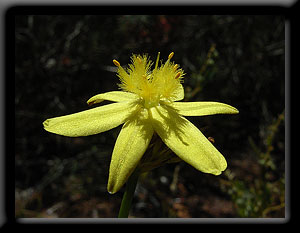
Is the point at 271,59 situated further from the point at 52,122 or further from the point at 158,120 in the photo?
the point at 52,122

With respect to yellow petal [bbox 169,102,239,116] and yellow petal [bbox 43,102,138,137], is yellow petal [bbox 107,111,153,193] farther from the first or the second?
yellow petal [bbox 169,102,239,116]

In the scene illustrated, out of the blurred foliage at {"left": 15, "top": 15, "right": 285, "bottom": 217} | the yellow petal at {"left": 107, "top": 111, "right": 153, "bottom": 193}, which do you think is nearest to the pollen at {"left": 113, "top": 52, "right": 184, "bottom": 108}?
the yellow petal at {"left": 107, "top": 111, "right": 153, "bottom": 193}

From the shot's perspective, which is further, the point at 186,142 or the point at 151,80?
the point at 151,80

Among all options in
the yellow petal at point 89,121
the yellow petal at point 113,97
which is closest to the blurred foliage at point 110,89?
the yellow petal at point 113,97

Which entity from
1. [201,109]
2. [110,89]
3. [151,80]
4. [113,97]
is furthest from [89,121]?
[110,89]

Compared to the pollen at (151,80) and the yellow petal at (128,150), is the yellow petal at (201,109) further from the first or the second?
the yellow petal at (128,150)

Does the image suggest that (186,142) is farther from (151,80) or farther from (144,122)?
(151,80)

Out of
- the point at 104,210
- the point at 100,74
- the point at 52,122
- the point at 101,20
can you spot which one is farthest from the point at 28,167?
the point at 52,122
